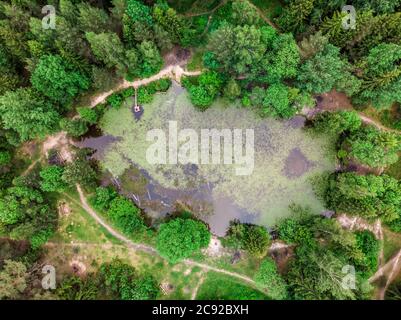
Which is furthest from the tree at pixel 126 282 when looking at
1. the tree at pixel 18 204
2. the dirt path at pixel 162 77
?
the dirt path at pixel 162 77

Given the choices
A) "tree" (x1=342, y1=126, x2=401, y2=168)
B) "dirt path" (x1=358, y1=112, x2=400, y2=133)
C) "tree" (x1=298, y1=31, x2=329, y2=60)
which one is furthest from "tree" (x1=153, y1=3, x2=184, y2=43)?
"dirt path" (x1=358, y1=112, x2=400, y2=133)

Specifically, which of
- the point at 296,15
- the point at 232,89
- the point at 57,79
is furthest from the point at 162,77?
A: the point at 296,15

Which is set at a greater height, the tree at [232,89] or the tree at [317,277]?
the tree at [232,89]

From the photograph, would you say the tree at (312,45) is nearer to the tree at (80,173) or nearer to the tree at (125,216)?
the tree at (125,216)

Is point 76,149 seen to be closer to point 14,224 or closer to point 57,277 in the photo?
point 14,224
